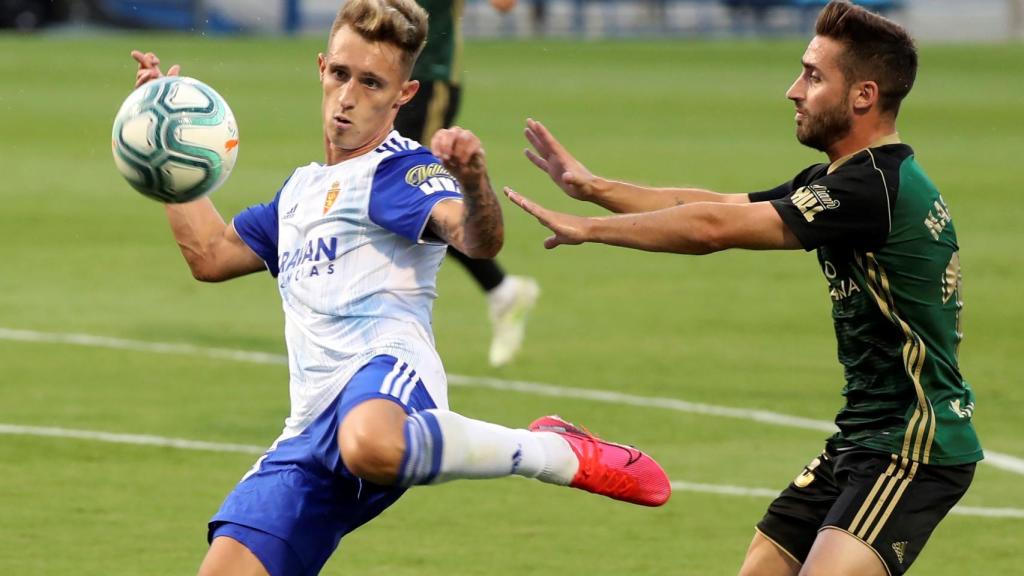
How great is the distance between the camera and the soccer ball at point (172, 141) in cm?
558

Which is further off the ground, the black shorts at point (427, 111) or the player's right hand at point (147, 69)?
the player's right hand at point (147, 69)

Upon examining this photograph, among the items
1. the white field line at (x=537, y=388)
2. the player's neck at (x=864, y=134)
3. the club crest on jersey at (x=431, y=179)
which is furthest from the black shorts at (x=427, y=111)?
the player's neck at (x=864, y=134)

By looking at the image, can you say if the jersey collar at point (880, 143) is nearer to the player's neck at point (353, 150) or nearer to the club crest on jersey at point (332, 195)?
the player's neck at point (353, 150)

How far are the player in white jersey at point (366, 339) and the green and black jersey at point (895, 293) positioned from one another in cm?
87

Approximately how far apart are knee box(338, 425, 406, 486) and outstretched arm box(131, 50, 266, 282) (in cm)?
110

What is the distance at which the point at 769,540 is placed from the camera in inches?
218

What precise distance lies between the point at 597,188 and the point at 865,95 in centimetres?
87

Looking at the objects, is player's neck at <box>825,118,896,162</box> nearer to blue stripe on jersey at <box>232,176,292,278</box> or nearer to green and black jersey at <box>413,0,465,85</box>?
blue stripe on jersey at <box>232,176,292,278</box>

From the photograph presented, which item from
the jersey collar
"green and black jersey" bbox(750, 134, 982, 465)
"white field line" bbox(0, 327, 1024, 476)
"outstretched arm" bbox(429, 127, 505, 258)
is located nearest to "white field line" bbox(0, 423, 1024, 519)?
"white field line" bbox(0, 327, 1024, 476)

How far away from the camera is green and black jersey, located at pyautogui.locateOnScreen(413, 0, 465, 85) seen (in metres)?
11.1

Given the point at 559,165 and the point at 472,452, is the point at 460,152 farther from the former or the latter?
the point at 559,165

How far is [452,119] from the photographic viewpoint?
1127 cm

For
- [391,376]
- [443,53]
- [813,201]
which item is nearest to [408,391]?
[391,376]

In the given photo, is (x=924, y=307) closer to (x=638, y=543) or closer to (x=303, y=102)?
(x=638, y=543)
